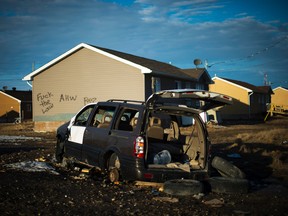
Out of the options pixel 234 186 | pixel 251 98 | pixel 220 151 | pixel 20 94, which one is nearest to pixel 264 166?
pixel 220 151

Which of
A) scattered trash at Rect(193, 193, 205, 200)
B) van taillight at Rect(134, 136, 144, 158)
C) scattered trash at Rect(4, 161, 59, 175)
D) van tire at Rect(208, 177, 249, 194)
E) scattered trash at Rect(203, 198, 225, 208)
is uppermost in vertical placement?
van taillight at Rect(134, 136, 144, 158)

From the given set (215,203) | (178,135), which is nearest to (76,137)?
(178,135)

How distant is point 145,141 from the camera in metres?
7.20

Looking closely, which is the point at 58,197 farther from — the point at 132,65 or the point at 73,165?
the point at 132,65

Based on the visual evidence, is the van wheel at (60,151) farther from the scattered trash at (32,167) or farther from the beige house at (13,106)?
the beige house at (13,106)

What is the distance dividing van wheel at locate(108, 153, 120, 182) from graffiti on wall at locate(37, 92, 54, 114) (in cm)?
1984

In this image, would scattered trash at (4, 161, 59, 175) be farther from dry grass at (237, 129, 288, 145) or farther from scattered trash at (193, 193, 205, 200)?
dry grass at (237, 129, 288, 145)

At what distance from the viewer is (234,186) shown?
7176 millimetres

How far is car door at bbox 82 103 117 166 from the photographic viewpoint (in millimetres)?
8156

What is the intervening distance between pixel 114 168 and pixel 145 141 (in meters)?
1.07

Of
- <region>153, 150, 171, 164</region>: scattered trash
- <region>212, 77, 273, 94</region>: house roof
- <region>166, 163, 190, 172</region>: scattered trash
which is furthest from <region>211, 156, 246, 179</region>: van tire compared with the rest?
<region>212, 77, 273, 94</region>: house roof

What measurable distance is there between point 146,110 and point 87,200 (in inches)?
88.3

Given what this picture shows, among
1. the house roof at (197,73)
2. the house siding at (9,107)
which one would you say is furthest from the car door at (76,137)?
the house siding at (9,107)

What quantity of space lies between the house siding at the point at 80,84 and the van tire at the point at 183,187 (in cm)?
1625
